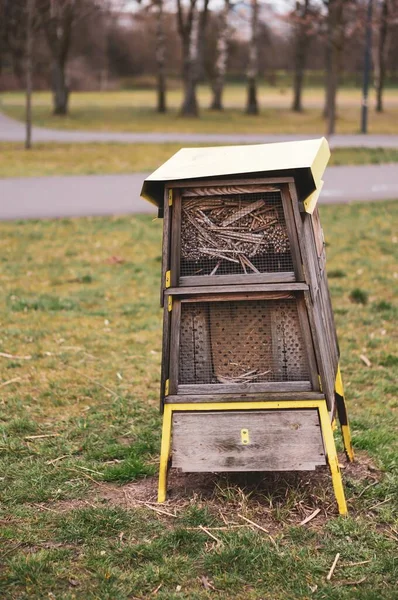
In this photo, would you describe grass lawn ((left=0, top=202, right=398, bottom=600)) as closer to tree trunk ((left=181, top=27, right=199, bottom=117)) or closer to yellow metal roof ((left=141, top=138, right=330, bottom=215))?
yellow metal roof ((left=141, top=138, right=330, bottom=215))

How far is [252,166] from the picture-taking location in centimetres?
335

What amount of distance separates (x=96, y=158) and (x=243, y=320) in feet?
47.8

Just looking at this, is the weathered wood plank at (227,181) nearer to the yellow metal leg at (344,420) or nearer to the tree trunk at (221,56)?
the yellow metal leg at (344,420)

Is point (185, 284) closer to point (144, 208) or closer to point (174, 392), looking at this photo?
point (174, 392)

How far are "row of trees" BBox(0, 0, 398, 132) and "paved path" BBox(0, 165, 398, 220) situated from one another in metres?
5.82

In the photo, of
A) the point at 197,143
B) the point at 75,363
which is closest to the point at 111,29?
the point at 197,143

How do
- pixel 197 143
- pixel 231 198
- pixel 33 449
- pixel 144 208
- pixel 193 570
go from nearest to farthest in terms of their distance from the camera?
1. pixel 193 570
2. pixel 231 198
3. pixel 33 449
4. pixel 144 208
5. pixel 197 143

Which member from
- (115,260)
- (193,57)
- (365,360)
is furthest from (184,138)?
(365,360)

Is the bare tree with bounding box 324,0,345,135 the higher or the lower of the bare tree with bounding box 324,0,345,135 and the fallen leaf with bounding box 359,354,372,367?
the higher

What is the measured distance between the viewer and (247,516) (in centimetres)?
357

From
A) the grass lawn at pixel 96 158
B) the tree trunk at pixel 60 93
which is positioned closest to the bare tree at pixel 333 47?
the grass lawn at pixel 96 158

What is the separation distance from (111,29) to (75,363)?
2856 inches

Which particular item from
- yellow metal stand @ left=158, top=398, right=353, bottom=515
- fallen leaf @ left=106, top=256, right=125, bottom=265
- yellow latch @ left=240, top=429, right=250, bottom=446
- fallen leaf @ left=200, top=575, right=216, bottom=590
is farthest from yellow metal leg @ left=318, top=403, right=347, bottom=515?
fallen leaf @ left=106, top=256, right=125, bottom=265

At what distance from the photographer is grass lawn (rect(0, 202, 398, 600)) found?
10.3 ft
